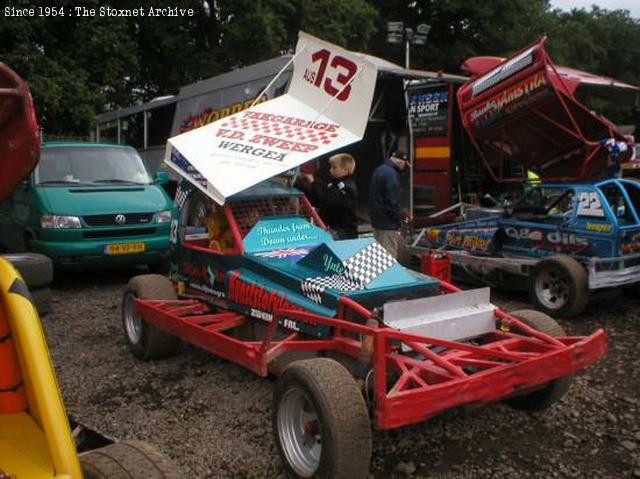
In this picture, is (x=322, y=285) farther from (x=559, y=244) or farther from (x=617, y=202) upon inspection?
(x=617, y=202)

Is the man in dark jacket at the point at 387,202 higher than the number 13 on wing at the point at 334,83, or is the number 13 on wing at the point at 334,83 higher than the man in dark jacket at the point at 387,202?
the number 13 on wing at the point at 334,83

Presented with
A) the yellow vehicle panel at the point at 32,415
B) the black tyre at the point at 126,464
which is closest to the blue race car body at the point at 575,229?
the black tyre at the point at 126,464

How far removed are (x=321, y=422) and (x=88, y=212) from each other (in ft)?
19.0

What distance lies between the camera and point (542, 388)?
3.95 metres

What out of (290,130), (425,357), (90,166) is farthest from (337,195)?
(90,166)

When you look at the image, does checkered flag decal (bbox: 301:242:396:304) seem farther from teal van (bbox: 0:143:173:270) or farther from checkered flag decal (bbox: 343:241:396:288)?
teal van (bbox: 0:143:173:270)

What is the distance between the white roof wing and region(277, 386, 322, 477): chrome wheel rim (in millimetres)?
1772

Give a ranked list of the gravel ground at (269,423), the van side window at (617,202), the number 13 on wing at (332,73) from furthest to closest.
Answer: the van side window at (617,202) < the number 13 on wing at (332,73) < the gravel ground at (269,423)

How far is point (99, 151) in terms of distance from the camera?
350 inches

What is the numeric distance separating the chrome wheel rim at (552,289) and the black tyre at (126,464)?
5.36m

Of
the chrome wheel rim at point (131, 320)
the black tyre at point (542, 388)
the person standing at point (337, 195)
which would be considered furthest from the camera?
the person standing at point (337, 195)

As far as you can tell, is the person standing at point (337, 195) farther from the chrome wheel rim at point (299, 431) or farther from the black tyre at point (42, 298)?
the chrome wheel rim at point (299, 431)

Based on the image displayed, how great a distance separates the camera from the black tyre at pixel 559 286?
6375 millimetres

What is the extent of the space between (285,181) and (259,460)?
10.6ft
